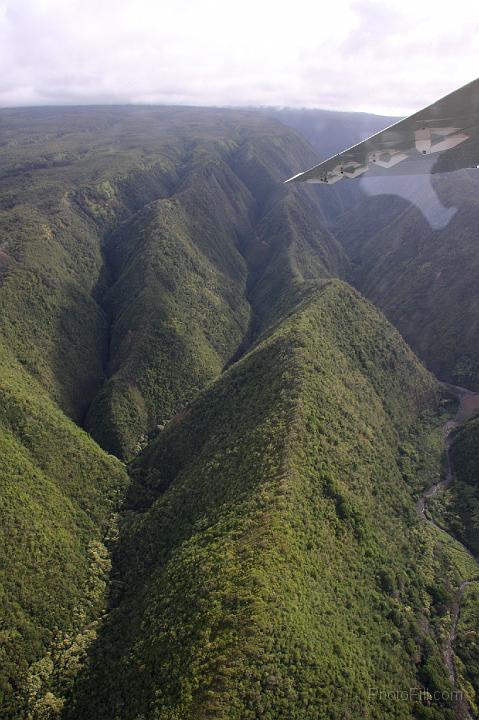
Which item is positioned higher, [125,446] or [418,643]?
[125,446]

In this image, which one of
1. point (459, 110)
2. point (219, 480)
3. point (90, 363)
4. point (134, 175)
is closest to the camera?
point (459, 110)

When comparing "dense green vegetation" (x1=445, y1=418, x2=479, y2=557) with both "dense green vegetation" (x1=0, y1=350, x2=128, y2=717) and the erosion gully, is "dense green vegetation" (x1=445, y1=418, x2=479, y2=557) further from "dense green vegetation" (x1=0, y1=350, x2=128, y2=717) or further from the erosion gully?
"dense green vegetation" (x1=0, y1=350, x2=128, y2=717)

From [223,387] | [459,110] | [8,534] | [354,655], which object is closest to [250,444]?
[223,387]

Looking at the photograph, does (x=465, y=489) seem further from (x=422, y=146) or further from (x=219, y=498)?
(x=422, y=146)

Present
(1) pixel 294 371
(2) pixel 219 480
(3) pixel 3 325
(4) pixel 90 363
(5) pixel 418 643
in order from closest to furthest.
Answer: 1. (5) pixel 418 643
2. (2) pixel 219 480
3. (1) pixel 294 371
4. (3) pixel 3 325
5. (4) pixel 90 363

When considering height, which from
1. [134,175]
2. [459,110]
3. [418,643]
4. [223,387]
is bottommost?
[418,643]

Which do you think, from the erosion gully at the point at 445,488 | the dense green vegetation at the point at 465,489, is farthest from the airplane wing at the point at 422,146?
the dense green vegetation at the point at 465,489

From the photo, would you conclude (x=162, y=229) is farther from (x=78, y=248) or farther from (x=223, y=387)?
(x=223, y=387)

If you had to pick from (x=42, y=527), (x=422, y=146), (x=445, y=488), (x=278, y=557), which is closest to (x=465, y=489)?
(x=445, y=488)
